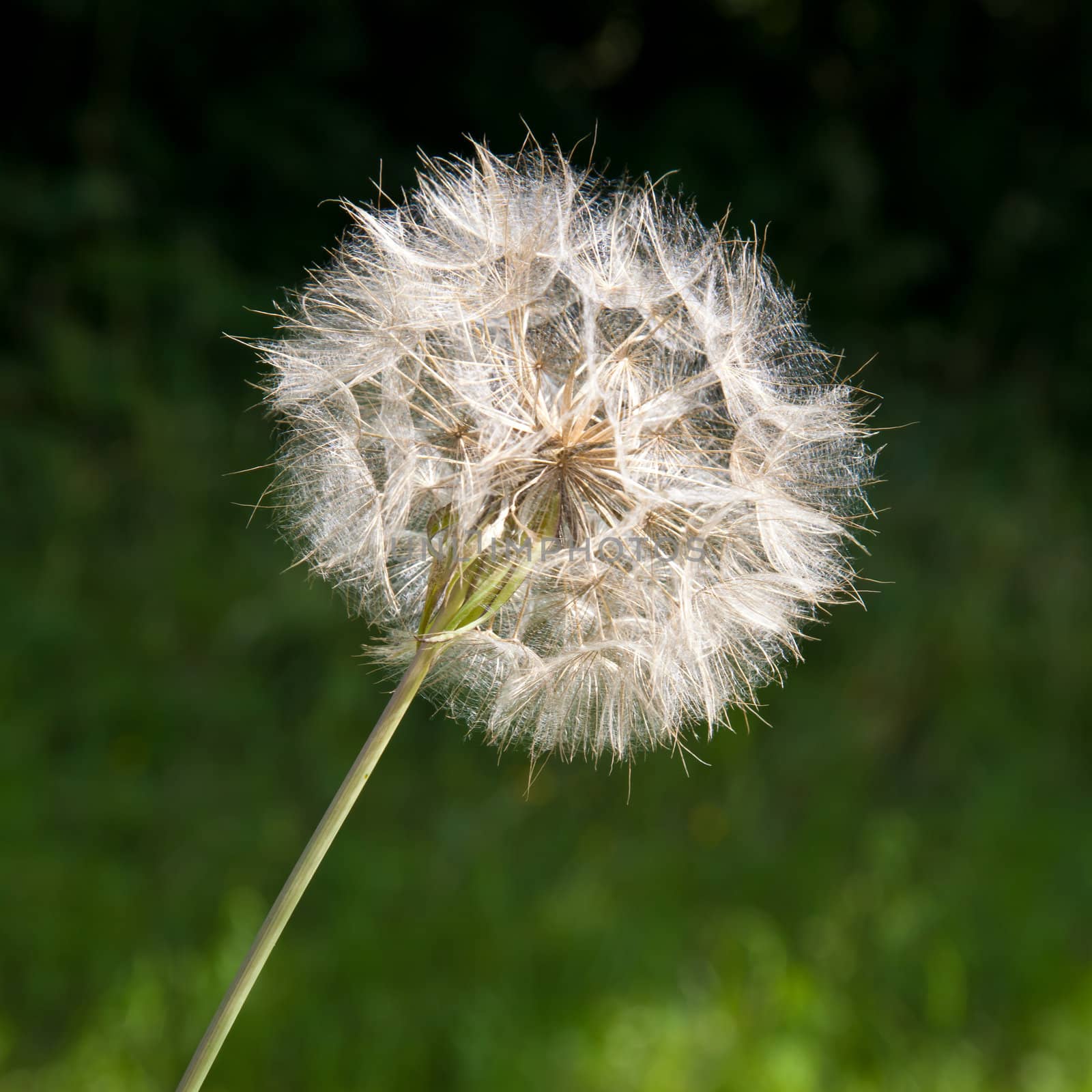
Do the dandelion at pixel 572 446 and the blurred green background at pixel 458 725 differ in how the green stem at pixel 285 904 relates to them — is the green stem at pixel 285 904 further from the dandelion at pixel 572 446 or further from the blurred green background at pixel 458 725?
the blurred green background at pixel 458 725

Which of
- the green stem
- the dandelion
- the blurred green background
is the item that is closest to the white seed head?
the dandelion

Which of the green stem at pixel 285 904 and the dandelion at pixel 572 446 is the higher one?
the dandelion at pixel 572 446

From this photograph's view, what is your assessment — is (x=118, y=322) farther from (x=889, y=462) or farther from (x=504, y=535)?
(x=504, y=535)

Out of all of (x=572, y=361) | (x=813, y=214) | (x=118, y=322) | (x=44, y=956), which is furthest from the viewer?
(x=813, y=214)

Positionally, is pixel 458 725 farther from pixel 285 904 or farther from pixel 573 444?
pixel 285 904

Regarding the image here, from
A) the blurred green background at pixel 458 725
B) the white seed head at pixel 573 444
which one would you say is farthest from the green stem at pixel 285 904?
the blurred green background at pixel 458 725

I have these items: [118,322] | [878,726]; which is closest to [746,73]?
[118,322]

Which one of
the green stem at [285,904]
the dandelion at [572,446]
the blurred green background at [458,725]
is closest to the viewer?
the green stem at [285,904]
